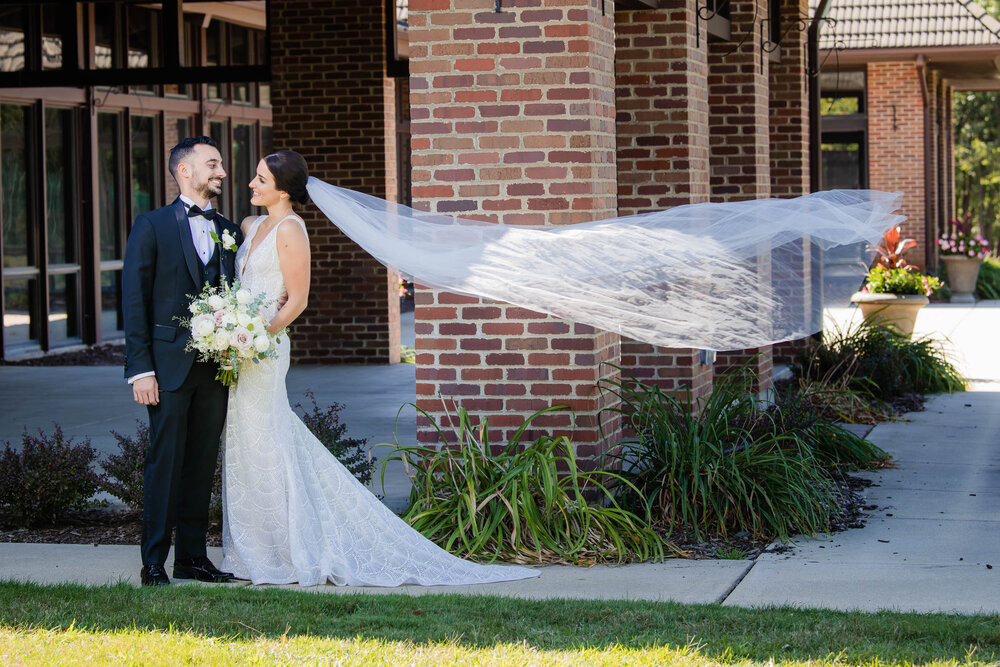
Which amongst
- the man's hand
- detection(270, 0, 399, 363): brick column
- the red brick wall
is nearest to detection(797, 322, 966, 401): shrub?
detection(270, 0, 399, 363): brick column

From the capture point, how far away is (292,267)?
235 inches

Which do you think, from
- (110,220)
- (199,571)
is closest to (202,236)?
(199,571)

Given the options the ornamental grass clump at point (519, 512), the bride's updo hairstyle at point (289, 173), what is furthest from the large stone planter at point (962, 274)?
the bride's updo hairstyle at point (289, 173)

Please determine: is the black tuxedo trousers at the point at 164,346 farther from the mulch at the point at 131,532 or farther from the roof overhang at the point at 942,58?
the roof overhang at the point at 942,58

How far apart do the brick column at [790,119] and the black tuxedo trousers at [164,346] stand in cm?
796

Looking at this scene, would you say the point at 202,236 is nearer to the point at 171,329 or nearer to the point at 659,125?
the point at 171,329

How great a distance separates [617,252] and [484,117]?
1.06 meters

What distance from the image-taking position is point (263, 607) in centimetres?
539

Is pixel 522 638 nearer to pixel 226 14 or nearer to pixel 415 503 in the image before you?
pixel 415 503

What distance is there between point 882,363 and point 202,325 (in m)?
7.67

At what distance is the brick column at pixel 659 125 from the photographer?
8656 mm

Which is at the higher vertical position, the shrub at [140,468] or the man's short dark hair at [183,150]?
the man's short dark hair at [183,150]

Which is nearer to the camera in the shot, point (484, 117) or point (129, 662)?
point (129, 662)

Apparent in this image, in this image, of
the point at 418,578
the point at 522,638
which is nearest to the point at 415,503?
the point at 418,578
